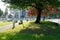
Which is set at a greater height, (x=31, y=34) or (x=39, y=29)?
(x=31, y=34)

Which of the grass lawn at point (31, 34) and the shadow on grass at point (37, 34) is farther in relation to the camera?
the shadow on grass at point (37, 34)

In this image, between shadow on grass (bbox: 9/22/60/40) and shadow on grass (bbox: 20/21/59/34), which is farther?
shadow on grass (bbox: 20/21/59/34)

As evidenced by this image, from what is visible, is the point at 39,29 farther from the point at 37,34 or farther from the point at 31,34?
the point at 31,34

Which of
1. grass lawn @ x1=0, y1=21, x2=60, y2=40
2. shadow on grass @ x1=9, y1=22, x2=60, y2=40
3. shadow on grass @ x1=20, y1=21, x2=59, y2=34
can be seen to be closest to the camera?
grass lawn @ x1=0, y1=21, x2=60, y2=40

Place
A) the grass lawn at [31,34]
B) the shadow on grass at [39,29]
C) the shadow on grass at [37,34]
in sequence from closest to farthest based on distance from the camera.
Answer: the grass lawn at [31,34] < the shadow on grass at [37,34] < the shadow on grass at [39,29]

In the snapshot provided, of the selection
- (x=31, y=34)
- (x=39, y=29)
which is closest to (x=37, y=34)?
(x=31, y=34)

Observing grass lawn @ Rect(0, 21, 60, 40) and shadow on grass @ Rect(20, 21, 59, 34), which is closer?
grass lawn @ Rect(0, 21, 60, 40)

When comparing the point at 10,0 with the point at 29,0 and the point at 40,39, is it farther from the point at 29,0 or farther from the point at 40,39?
the point at 40,39

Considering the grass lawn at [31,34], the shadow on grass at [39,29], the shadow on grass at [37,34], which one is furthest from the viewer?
the shadow on grass at [39,29]

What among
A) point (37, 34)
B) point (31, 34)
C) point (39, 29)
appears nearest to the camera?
point (31, 34)

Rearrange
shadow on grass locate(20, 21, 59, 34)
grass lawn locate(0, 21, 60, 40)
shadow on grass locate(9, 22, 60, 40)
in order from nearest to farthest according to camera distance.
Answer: grass lawn locate(0, 21, 60, 40), shadow on grass locate(9, 22, 60, 40), shadow on grass locate(20, 21, 59, 34)

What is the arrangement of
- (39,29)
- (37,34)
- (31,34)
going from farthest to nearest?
1. (39,29)
2. (37,34)
3. (31,34)

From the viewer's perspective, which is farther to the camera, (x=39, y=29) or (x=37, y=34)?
(x=39, y=29)

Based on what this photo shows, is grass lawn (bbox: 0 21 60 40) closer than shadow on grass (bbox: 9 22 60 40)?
Yes
